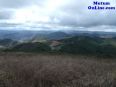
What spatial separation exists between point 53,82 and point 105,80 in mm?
4971

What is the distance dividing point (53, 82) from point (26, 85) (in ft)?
9.25

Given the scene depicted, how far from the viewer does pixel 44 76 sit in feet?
70.0

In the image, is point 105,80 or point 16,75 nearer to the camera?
point 105,80

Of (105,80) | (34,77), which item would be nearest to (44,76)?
(34,77)

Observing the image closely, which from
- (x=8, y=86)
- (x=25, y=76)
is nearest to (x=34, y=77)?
(x=25, y=76)

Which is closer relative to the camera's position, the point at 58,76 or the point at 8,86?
the point at 8,86

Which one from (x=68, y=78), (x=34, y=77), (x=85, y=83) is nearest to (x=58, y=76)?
(x=68, y=78)

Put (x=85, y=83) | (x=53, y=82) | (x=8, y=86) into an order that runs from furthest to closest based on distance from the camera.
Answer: (x=53, y=82) → (x=85, y=83) → (x=8, y=86)

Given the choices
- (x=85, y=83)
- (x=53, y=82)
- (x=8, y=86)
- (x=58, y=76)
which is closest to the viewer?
(x=8, y=86)

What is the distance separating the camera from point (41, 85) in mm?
19141

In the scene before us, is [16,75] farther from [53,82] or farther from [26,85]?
[53,82]

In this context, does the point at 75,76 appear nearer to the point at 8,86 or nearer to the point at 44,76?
the point at 44,76

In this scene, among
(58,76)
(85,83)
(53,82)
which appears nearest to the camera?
(85,83)

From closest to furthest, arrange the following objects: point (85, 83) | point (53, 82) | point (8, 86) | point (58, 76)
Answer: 1. point (8, 86)
2. point (85, 83)
3. point (53, 82)
4. point (58, 76)
